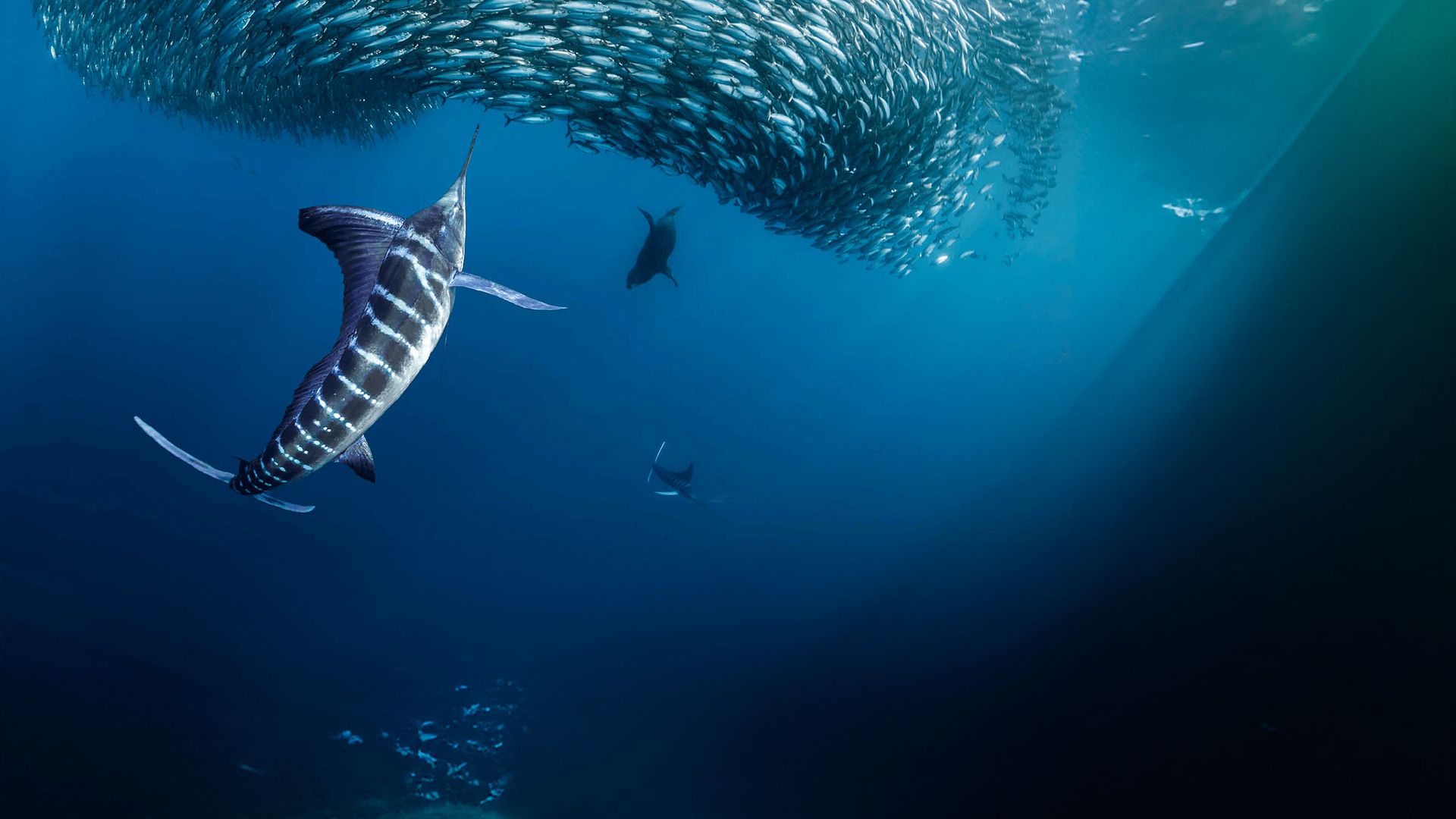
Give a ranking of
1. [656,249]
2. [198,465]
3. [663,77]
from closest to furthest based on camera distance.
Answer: [198,465] → [663,77] → [656,249]

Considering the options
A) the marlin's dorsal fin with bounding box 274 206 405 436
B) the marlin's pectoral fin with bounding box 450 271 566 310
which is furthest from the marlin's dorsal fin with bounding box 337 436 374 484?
the marlin's pectoral fin with bounding box 450 271 566 310

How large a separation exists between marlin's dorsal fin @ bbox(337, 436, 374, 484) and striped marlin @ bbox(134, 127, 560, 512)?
3.5 inches

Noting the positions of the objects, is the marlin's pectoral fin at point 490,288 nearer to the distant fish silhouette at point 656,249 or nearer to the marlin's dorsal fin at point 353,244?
the marlin's dorsal fin at point 353,244

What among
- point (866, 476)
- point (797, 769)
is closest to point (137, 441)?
point (797, 769)

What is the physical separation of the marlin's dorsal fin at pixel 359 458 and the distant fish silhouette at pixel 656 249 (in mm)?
5360

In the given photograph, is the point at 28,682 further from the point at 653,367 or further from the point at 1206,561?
the point at 653,367

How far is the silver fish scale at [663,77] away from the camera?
448 centimetres

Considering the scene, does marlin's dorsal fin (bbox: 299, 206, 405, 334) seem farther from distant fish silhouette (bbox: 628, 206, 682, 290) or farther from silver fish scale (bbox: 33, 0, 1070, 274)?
distant fish silhouette (bbox: 628, 206, 682, 290)

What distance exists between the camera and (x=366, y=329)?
1.45m

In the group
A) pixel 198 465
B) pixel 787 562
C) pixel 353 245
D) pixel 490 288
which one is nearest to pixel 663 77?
pixel 490 288

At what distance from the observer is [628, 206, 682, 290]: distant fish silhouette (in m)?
6.93

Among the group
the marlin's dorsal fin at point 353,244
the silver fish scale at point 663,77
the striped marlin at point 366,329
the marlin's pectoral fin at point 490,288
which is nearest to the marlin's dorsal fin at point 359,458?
the striped marlin at point 366,329

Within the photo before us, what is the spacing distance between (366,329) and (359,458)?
470 millimetres

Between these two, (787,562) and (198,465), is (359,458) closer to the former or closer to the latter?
(198,465)
